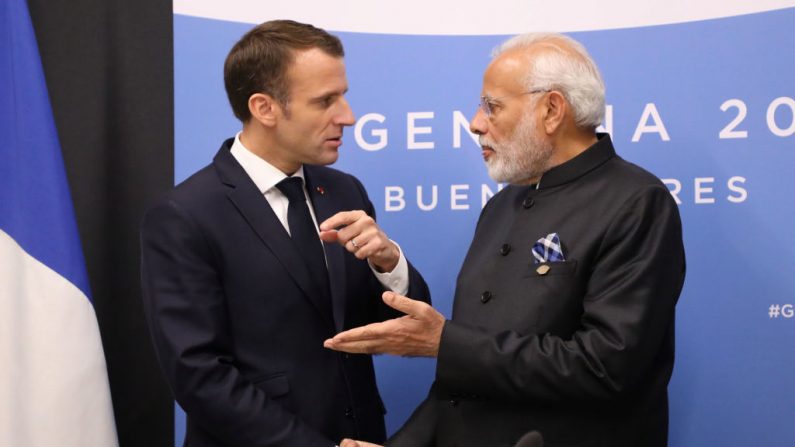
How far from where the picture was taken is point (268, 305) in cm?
242

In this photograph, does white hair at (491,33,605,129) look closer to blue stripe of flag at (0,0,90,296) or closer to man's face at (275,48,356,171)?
man's face at (275,48,356,171)

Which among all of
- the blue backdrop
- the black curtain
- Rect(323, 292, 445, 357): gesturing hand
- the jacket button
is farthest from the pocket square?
the black curtain

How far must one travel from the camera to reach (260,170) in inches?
101

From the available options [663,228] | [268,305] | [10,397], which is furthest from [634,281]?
[10,397]

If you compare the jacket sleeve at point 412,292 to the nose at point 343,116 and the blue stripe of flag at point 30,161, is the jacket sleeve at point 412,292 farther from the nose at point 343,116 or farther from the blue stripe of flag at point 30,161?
the blue stripe of flag at point 30,161

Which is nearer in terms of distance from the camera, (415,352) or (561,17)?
(415,352)

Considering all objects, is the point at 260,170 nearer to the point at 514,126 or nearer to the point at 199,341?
the point at 199,341

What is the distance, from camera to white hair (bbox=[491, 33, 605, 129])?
94.0 inches

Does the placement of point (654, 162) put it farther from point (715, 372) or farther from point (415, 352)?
point (415, 352)

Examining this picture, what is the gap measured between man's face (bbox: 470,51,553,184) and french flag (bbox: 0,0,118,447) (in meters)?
1.45

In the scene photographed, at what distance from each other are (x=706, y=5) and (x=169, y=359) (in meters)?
2.13

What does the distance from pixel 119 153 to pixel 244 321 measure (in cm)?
137

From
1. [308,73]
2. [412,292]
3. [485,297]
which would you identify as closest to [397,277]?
[412,292]

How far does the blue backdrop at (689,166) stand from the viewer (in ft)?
9.92
